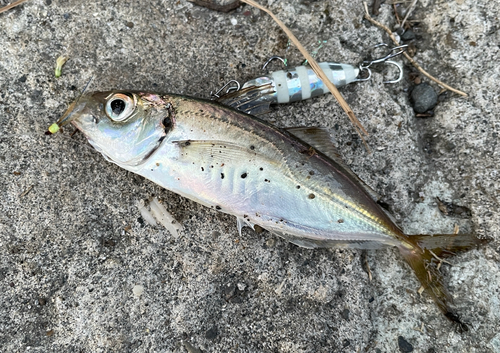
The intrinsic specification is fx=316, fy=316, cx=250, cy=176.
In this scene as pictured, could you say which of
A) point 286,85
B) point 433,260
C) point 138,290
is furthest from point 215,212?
point 433,260

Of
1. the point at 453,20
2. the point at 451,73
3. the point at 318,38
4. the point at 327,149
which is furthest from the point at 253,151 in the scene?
the point at 453,20

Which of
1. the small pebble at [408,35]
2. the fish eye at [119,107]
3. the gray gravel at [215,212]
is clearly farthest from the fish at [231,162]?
the small pebble at [408,35]

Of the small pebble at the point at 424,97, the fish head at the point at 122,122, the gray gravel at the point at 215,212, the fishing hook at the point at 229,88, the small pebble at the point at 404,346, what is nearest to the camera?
the fish head at the point at 122,122

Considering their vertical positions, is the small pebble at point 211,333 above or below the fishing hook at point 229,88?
below

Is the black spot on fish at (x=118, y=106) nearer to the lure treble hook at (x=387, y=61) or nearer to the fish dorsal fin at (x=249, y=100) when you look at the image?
the fish dorsal fin at (x=249, y=100)

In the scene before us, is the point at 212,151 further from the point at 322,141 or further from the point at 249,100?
the point at 322,141

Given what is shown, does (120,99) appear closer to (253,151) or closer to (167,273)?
(253,151)

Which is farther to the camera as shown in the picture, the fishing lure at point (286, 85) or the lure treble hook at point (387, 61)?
the lure treble hook at point (387, 61)
